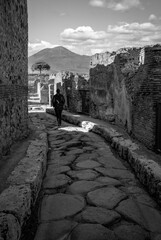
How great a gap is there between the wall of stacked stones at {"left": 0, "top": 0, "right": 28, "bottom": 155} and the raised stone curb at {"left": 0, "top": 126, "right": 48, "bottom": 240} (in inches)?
40.9

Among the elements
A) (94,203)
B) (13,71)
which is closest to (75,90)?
(13,71)

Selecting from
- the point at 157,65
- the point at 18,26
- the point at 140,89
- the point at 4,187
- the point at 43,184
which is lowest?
the point at 43,184

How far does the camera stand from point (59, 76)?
15.8 m

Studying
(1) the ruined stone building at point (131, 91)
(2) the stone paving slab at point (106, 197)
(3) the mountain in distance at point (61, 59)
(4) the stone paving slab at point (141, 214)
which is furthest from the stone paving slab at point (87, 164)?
(3) the mountain in distance at point (61, 59)

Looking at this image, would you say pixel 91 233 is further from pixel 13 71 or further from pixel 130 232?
pixel 13 71

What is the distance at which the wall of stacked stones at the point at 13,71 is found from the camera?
4.29 meters

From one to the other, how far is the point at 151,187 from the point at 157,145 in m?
2.35

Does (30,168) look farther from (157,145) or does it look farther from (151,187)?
(157,145)

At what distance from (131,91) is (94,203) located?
452 cm

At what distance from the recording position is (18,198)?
7.86 ft

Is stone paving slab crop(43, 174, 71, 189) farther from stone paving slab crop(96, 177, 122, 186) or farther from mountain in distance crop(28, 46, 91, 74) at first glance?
mountain in distance crop(28, 46, 91, 74)

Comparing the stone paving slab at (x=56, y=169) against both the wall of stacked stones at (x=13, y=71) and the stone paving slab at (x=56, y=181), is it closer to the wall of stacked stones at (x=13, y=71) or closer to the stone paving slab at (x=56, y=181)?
the stone paving slab at (x=56, y=181)

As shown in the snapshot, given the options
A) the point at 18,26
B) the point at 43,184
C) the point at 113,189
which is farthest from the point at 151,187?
the point at 18,26

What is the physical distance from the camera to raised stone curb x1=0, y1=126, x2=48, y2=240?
6.42 ft
